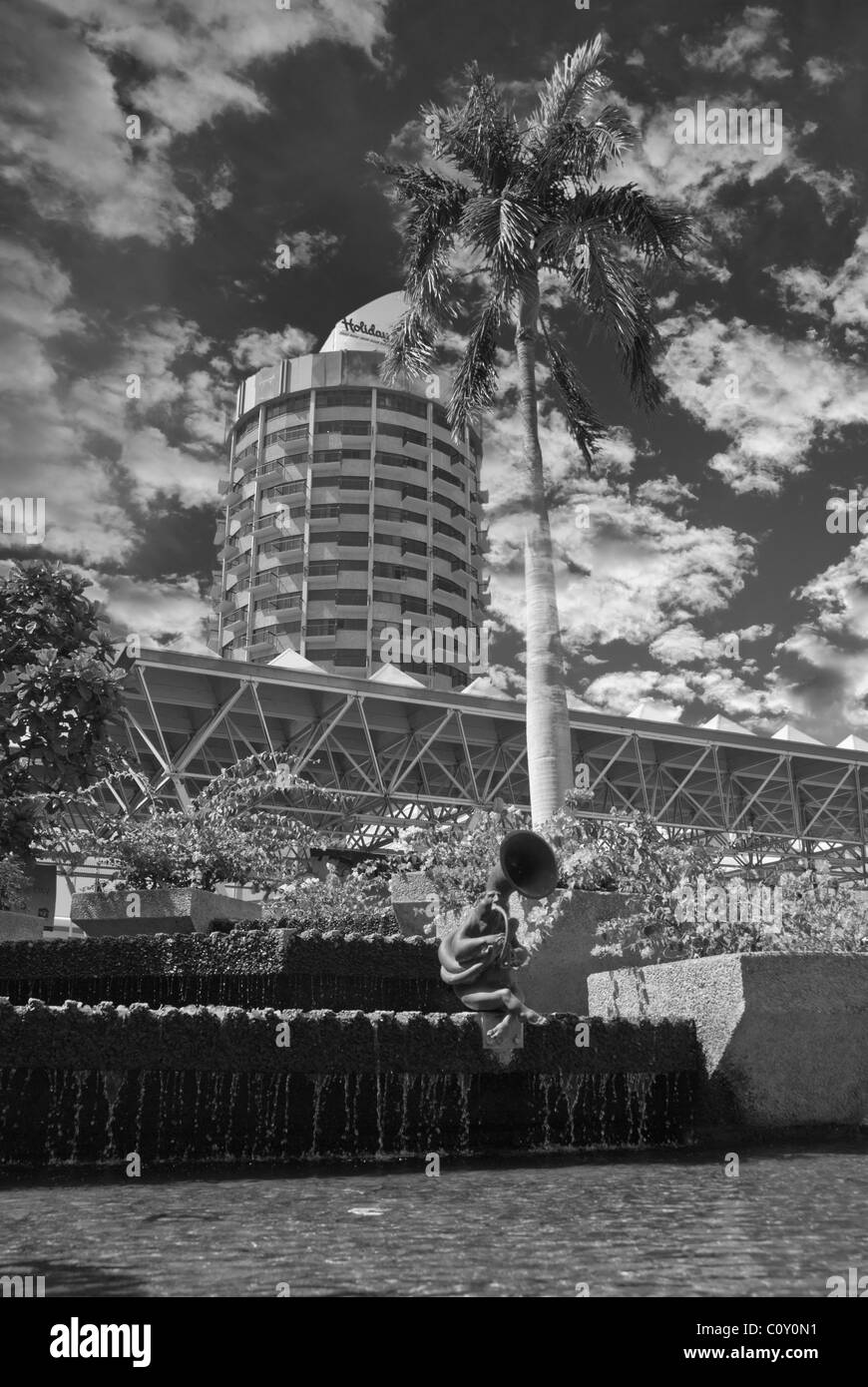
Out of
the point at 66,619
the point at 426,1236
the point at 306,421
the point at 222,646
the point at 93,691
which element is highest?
the point at 306,421

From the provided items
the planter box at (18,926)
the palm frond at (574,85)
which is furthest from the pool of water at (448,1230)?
the palm frond at (574,85)

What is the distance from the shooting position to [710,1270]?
460 centimetres

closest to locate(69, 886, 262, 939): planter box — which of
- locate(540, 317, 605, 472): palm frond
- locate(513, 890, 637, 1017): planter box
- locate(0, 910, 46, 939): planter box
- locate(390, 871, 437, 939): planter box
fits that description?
locate(0, 910, 46, 939): planter box

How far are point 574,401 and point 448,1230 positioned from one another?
1818cm

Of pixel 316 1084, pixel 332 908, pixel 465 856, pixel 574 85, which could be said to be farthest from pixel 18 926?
pixel 574 85

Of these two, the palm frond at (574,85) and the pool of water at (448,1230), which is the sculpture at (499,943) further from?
the palm frond at (574,85)

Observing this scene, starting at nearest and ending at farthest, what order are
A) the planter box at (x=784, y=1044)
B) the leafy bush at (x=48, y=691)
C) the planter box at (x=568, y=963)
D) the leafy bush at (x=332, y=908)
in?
the planter box at (x=784, y=1044), the leafy bush at (x=48, y=691), the planter box at (x=568, y=963), the leafy bush at (x=332, y=908)

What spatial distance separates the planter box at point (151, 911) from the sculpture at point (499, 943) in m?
8.51

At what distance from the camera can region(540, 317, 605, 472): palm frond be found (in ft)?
69.4

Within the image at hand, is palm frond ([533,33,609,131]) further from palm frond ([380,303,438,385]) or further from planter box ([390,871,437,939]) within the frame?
planter box ([390,871,437,939])

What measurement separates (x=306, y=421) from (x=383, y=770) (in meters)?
70.1

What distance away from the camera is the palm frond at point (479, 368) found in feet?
67.4
